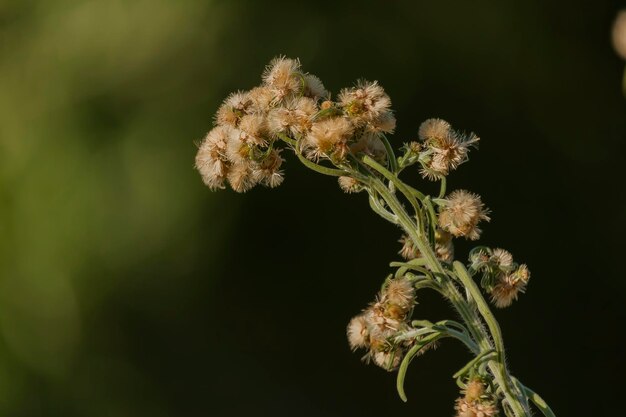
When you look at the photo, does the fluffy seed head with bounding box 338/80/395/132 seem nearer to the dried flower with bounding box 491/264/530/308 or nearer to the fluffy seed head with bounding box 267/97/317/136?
the fluffy seed head with bounding box 267/97/317/136

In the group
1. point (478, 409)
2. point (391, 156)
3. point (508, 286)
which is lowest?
point (478, 409)

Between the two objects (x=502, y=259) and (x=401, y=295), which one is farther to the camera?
(x=502, y=259)

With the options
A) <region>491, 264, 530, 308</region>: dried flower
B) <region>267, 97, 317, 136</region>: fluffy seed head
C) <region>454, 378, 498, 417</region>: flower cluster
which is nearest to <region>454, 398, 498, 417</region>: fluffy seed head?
<region>454, 378, 498, 417</region>: flower cluster

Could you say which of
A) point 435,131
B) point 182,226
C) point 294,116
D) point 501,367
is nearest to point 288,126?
point 294,116

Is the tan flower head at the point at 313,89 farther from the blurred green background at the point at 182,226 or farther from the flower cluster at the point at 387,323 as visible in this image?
the blurred green background at the point at 182,226

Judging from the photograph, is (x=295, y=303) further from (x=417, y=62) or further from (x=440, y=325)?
(x=440, y=325)

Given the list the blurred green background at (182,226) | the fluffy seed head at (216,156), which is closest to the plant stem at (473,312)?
the fluffy seed head at (216,156)

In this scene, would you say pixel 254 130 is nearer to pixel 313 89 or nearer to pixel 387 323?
pixel 313 89
